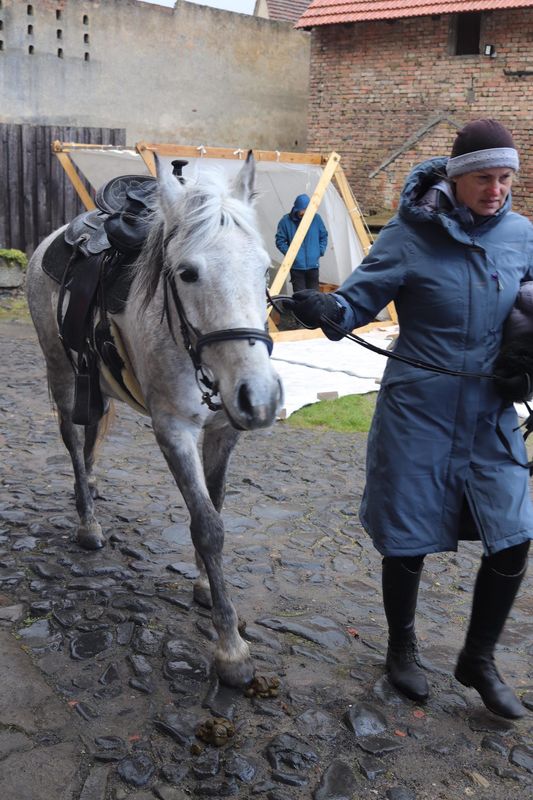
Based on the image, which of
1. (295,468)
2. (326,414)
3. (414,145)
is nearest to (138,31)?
(414,145)

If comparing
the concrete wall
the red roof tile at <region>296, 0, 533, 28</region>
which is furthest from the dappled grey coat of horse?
the concrete wall

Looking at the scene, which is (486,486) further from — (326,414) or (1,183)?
(1,183)

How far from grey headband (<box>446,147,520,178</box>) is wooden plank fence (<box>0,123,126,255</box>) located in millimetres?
12894

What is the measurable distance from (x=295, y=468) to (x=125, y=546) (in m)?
2.03

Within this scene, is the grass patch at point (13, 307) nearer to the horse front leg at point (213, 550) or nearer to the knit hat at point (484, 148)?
the horse front leg at point (213, 550)

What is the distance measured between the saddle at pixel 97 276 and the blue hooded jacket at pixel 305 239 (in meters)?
6.67

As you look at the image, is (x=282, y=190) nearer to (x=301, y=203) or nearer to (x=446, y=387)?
(x=301, y=203)

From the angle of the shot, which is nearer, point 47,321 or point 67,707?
point 67,707

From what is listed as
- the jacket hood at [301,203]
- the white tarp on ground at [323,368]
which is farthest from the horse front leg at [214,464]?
the jacket hood at [301,203]

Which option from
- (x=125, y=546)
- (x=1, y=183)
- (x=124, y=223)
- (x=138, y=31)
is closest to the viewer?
(x=124, y=223)

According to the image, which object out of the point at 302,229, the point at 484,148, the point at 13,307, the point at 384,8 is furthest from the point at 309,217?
the point at 384,8

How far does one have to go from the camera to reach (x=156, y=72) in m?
19.9

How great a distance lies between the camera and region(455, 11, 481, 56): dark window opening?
57.4 feet

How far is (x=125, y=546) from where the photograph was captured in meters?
4.67
